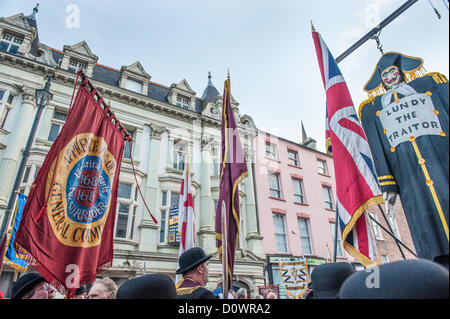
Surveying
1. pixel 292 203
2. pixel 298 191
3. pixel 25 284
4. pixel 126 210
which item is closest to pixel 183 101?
pixel 126 210

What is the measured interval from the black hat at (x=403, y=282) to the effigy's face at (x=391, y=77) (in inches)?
107

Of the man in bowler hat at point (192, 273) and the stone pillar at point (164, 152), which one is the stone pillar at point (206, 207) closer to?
the stone pillar at point (164, 152)

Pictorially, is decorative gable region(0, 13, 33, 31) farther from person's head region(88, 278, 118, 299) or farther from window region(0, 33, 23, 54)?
person's head region(88, 278, 118, 299)

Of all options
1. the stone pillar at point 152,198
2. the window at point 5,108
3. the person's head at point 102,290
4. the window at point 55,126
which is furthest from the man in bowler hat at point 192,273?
the window at point 5,108

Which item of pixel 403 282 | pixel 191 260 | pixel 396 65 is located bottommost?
pixel 403 282

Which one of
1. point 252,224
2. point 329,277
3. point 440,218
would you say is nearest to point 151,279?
point 329,277

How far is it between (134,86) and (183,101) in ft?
11.4

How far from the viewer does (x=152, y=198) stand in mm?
14203

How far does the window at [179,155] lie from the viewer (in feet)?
52.9

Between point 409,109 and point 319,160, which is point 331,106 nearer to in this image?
point 409,109

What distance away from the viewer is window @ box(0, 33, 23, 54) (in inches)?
537

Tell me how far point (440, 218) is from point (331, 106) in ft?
6.10

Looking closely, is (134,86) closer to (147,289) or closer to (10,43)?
(10,43)

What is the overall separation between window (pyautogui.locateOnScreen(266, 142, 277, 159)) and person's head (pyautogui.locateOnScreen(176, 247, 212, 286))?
17289mm
